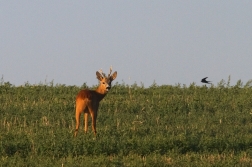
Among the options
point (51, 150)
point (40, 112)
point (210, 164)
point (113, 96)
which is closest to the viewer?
point (210, 164)

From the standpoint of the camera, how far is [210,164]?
1078cm

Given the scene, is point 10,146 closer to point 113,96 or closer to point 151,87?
point 113,96

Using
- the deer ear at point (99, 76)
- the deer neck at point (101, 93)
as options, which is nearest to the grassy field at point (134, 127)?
the deer neck at point (101, 93)

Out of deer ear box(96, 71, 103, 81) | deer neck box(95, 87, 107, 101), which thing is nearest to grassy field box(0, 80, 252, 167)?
deer neck box(95, 87, 107, 101)

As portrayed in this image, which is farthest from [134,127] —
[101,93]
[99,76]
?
[99,76]

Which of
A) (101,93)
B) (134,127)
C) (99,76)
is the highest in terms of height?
(99,76)

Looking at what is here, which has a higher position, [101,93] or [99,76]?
[99,76]

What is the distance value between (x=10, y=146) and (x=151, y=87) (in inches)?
353

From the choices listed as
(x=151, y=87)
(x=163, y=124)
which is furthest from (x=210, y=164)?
(x=151, y=87)

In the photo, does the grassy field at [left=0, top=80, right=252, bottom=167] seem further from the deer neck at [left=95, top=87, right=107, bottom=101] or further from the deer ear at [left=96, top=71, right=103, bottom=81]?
the deer ear at [left=96, top=71, right=103, bottom=81]

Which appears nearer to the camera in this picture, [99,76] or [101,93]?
[101,93]

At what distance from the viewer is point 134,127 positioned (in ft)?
45.8

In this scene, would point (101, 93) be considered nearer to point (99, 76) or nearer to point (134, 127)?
point (99, 76)

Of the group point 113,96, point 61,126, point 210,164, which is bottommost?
point 210,164
